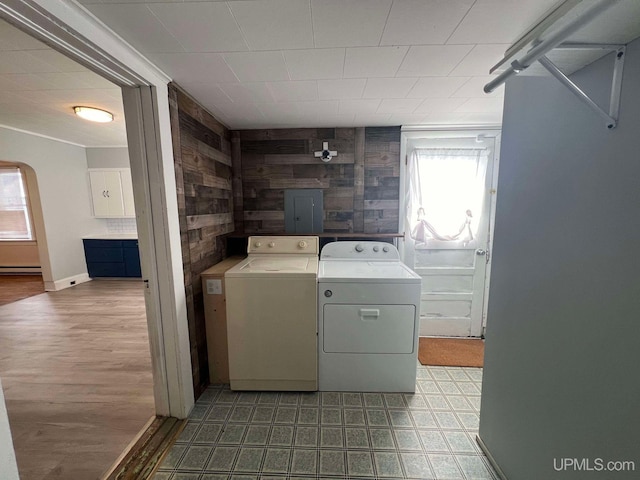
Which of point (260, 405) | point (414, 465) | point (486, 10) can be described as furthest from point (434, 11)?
point (260, 405)

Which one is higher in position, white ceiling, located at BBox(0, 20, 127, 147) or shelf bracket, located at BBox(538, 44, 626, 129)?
white ceiling, located at BBox(0, 20, 127, 147)

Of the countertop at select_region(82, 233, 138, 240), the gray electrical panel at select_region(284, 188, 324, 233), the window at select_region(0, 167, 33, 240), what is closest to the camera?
the gray electrical panel at select_region(284, 188, 324, 233)

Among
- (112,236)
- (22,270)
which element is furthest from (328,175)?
(22,270)

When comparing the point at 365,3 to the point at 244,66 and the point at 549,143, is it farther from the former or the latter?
the point at 549,143

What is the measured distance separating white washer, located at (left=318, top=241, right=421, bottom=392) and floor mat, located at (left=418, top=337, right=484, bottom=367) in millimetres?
590

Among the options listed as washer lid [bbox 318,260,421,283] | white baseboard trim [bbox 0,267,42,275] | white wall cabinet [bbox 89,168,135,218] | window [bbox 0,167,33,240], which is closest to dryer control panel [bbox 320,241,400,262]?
washer lid [bbox 318,260,421,283]

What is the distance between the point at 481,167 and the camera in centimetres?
256

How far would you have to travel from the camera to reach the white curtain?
2576 millimetres

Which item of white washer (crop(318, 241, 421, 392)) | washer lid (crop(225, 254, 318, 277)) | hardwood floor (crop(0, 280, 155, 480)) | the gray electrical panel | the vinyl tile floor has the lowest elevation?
the vinyl tile floor

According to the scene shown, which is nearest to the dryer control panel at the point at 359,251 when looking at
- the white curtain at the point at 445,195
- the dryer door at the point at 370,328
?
the white curtain at the point at 445,195

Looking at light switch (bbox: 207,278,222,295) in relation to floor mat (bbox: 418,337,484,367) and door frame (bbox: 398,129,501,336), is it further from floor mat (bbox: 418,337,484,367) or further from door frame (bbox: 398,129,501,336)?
floor mat (bbox: 418,337,484,367)

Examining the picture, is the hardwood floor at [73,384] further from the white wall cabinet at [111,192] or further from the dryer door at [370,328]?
the white wall cabinet at [111,192]

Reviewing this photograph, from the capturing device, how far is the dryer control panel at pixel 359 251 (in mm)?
2428

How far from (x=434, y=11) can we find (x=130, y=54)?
138cm
